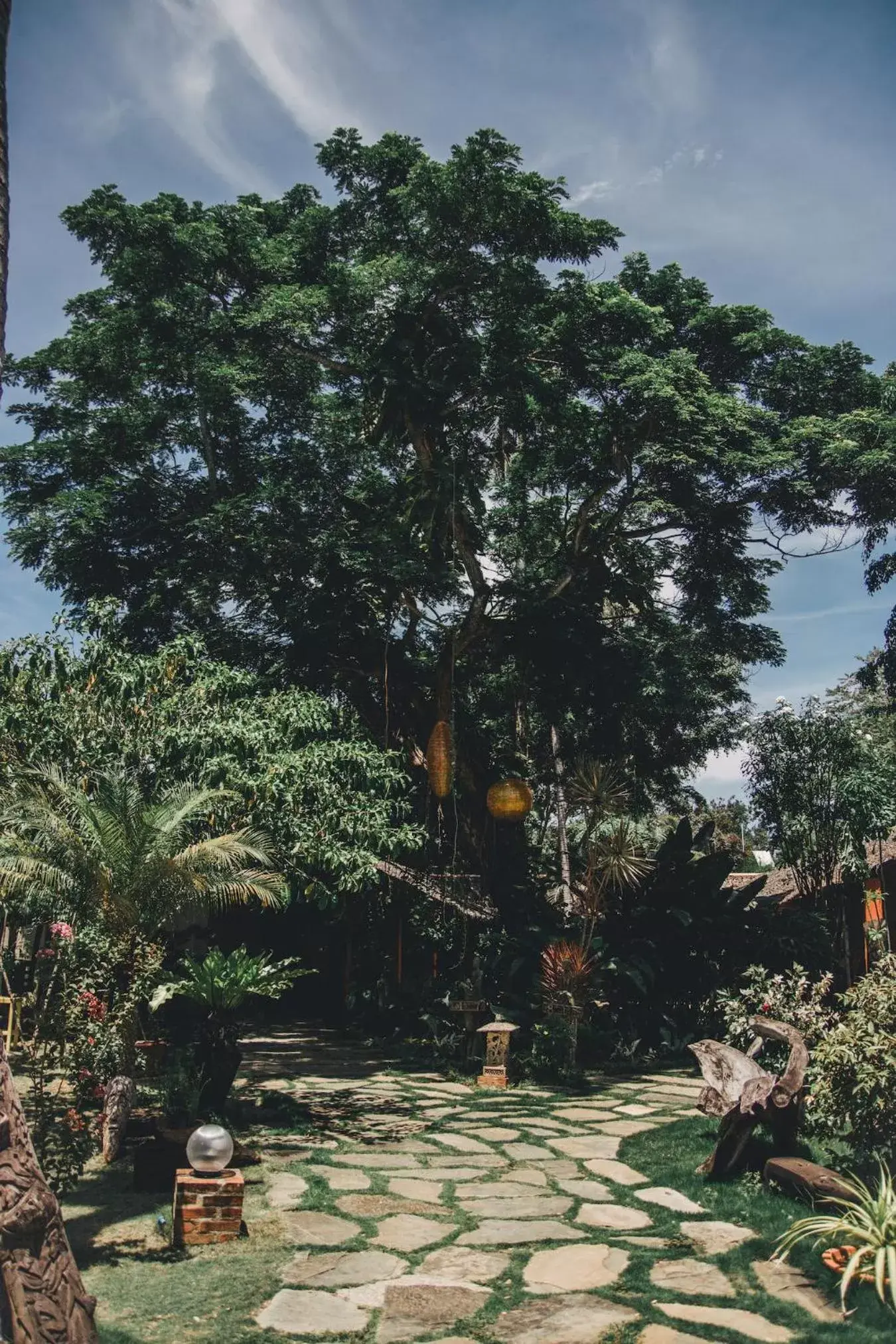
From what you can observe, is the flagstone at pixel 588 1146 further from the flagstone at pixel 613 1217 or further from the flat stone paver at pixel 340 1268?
the flat stone paver at pixel 340 1268

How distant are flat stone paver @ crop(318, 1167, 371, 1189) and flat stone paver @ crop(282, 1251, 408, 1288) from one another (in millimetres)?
1454

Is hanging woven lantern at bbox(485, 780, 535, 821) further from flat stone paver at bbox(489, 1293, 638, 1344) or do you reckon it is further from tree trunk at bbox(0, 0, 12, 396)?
tree trunk at bbox(0, 0, 12, 396)

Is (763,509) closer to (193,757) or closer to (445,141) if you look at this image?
(445,141)

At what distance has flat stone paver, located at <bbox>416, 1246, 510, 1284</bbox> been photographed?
5.57 meters

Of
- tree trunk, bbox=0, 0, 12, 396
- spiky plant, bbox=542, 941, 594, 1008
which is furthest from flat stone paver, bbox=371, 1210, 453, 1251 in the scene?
spiky plant, bbox=542, 941, 594, 1008

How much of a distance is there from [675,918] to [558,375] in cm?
762

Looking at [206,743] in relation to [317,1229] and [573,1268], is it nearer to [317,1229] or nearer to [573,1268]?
[317,1229]

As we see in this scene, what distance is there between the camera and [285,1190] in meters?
7.14

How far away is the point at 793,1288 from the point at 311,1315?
235cm

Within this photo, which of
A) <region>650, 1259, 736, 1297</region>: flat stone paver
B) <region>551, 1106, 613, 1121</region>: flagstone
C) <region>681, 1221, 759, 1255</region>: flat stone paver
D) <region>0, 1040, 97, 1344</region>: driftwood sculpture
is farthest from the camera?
<region>551, 1106, 613, 1121</region>: flagstone

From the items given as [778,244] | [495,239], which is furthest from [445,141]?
[778,244]

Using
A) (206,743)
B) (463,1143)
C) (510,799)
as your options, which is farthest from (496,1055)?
(206,743)

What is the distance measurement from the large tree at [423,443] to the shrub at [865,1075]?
8273 millimetres

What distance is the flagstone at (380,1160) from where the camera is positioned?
7957 millimetres
